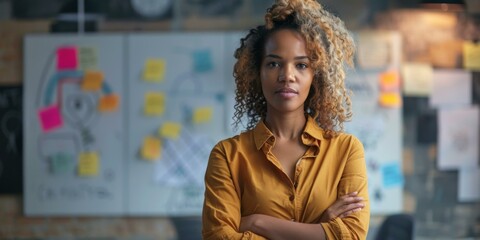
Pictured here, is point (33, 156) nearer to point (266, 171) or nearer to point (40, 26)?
point (40, 26)

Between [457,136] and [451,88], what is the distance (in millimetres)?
313

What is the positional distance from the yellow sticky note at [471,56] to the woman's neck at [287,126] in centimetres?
372

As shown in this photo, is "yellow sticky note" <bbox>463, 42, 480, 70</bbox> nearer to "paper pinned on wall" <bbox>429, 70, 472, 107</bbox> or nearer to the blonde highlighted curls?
"paper pinned on wall" <bbox>429, 70, 472, 107</bbox>

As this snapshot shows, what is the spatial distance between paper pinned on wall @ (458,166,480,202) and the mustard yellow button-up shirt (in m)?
3.73

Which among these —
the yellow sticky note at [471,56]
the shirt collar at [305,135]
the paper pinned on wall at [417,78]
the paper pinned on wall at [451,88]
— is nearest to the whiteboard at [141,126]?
the paper pinned on wall at [417,78]

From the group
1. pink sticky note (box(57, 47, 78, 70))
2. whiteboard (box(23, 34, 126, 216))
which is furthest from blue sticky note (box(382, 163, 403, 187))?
pink sticky note (box(57, 47, 78, 70))

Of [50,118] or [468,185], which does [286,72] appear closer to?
[50,118]

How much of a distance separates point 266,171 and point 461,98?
12.6 ft

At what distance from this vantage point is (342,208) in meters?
2.40

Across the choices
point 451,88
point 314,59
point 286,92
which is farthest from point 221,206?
point 451,88

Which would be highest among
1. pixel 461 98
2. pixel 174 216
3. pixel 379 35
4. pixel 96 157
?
pixel 379 35

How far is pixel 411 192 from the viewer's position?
5973 millimetres

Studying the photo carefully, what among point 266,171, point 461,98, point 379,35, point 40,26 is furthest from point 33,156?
point 266,171

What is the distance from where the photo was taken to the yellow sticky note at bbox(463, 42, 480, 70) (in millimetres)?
5973
